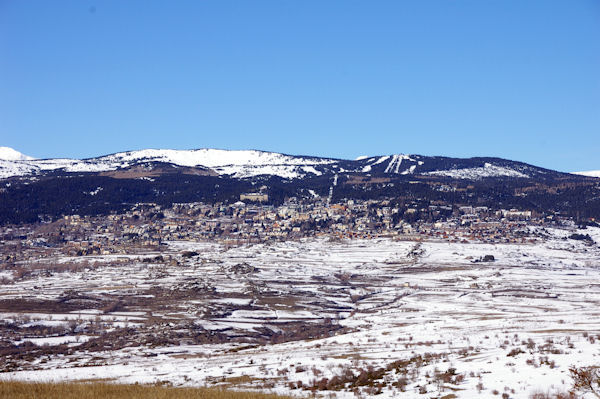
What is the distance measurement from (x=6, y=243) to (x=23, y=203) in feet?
→ 173

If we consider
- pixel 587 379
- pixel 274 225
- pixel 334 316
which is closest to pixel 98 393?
pixel 587 379

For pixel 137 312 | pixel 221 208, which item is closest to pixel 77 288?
pixel 137 312

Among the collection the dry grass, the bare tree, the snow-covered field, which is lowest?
the snow-covered field

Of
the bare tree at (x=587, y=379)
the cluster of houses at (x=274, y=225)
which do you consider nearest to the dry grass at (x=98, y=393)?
the bare tree at (x=587, y=379)

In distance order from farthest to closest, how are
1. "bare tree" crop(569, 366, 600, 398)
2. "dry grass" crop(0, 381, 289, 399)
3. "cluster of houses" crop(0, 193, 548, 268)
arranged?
"cluster of houses" crop(0, 193, 548, 268) < "dry grass" crop(0, 381, 289, 399) < "bare tree" crop(569, 366, 600, 398)

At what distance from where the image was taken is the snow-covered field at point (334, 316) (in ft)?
66.3

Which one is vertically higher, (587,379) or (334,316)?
(587,379)

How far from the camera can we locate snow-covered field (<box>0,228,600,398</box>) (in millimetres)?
20219

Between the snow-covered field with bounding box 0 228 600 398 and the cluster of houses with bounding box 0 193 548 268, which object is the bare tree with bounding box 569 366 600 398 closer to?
the snow-covered field with bounding box 0 228 600 398

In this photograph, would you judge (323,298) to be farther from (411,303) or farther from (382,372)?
(382,372)

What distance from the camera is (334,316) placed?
6262 centimetres

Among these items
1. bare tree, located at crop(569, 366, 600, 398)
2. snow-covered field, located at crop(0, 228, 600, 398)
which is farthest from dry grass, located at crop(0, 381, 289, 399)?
bare tree, located at crop(569, 366, 600, 398)

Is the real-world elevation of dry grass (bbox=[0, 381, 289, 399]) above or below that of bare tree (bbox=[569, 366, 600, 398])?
below

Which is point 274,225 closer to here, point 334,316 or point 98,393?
point 334,316
